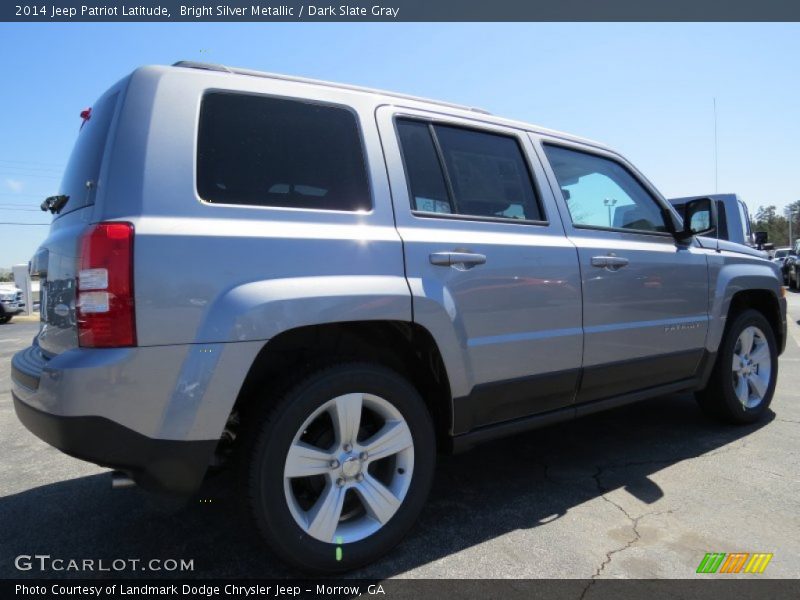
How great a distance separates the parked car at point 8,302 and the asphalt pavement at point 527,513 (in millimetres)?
16697

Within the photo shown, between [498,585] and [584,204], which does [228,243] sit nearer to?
[498,585]

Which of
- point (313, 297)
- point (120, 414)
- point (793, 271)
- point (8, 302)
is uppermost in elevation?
point (313, 297)

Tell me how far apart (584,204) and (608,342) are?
32.7 inches

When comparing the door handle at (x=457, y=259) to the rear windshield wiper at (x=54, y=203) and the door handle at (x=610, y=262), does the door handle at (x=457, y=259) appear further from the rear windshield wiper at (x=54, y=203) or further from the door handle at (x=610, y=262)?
the rear windshield wiper at (x=54, y=203)

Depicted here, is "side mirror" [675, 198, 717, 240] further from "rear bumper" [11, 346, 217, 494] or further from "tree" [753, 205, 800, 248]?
"tree" [753, 205, 800, 248]

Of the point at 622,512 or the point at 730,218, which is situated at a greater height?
the point at 730,218

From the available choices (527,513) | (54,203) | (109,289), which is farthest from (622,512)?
(54,203)

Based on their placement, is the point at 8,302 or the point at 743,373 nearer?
the point at 743,373

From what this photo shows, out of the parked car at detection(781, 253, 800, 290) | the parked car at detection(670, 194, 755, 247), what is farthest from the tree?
the parked car at detection(670, 194, 755, 247)

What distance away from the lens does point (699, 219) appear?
3.78m

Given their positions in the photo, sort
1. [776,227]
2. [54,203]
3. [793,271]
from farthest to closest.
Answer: [776,227] < [793,271] < [54,203]

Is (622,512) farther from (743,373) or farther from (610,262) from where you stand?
(743,373)

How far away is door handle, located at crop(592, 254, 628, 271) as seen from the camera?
10.2ft

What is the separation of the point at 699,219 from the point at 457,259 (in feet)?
7.18
